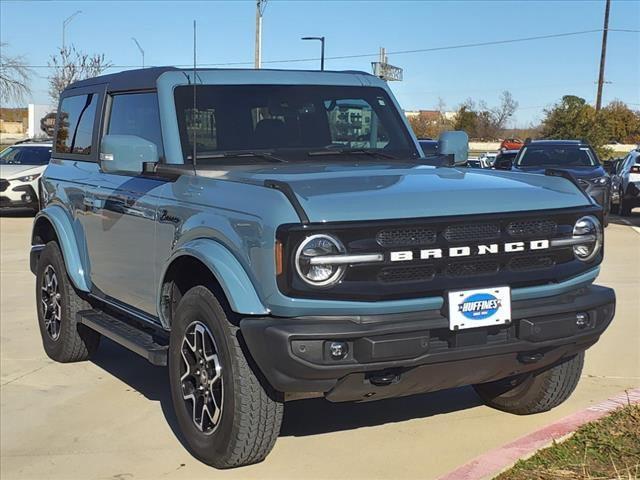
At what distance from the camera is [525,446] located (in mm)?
4121

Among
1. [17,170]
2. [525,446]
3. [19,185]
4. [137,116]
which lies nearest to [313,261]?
[525,446]

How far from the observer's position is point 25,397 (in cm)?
544

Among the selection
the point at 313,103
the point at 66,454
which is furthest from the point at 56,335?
the point at 313,103

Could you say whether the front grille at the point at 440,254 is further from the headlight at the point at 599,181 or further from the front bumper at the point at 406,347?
the headlight at the point at 599,181

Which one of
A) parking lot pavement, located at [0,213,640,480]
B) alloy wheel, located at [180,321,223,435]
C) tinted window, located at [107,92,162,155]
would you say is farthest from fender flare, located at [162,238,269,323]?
tinted window, located at [107,92,162,155]

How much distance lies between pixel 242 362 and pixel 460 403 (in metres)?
1.92

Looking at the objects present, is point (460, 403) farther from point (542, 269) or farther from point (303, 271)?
point (303, 271)

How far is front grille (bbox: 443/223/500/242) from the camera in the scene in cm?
366

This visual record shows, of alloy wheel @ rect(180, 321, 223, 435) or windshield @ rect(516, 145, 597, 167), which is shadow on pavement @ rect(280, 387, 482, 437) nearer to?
alloy wheel @ rect(180, 321, 223, 435)

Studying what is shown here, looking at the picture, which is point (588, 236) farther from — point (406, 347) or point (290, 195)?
point (290, 195)

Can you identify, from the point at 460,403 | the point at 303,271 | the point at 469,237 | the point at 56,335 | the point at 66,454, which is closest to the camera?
the point at 303,271

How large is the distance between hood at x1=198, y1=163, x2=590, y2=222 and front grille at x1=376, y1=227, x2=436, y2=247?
0.06m

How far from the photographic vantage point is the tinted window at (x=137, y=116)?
504 cm

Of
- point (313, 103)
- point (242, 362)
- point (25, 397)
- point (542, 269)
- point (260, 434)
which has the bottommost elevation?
point (25, 397)
